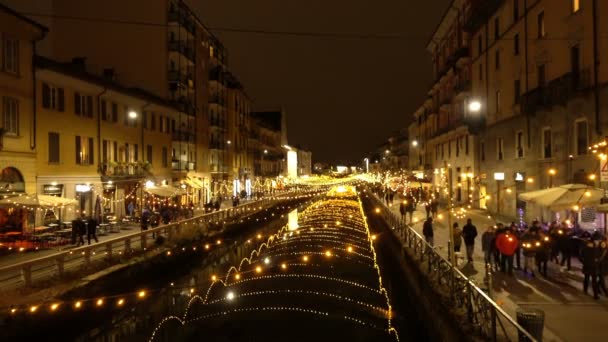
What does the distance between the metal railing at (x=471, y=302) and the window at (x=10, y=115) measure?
19.8m

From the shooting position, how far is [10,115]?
27203mm

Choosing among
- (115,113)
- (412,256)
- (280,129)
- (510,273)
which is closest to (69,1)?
(115,113)

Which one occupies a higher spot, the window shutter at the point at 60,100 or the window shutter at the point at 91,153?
the window shutter at the point at 60,100

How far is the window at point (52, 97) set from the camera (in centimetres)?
3061

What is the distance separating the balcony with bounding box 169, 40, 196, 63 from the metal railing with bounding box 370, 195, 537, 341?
40.0m

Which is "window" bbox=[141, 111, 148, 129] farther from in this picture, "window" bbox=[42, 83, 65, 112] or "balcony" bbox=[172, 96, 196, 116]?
"window" bbox=[42, 83, 65, 112]

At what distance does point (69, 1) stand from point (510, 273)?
47.2 metres

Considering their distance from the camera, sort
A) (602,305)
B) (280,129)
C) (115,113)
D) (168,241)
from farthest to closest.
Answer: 1. (280,129)
2. (115,113)
3. (168,241)
4. (602,305)

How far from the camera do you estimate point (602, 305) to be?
13297mm

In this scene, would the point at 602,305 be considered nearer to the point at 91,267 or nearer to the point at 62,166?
the point at 91,267

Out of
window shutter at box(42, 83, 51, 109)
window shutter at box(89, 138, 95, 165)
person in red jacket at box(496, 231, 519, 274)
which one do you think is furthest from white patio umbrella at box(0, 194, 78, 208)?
person in red jacket at box(496, 231, 519, 274)

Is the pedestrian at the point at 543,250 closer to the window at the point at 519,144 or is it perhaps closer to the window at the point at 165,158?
the window at the point at 519,144

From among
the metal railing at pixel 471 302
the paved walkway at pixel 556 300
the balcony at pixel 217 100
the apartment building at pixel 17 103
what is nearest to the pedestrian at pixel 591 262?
the paved walkway at pixel 556 300

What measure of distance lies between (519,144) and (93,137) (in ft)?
88.4
